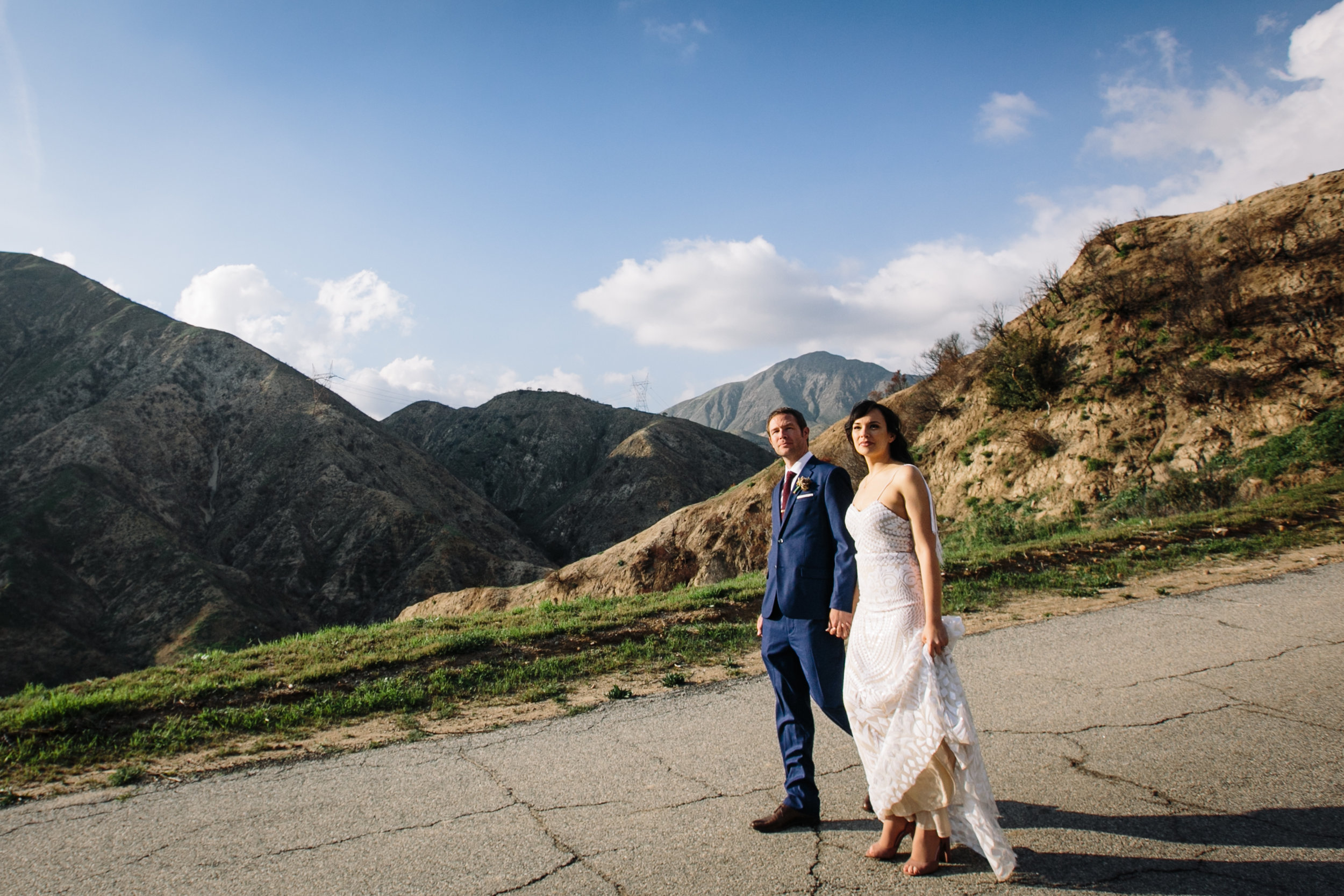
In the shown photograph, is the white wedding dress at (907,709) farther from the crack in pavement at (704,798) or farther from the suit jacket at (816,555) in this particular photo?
the crack in pavement at (704,798)

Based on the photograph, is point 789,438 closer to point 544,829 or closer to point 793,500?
point 793,500

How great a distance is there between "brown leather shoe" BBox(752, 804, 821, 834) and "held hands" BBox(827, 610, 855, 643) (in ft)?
3.26

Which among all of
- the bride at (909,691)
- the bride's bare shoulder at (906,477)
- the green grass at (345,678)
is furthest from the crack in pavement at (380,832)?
the bride's bare shoulder at (906,477)

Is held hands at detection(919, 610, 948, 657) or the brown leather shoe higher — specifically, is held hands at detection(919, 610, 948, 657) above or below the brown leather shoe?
above

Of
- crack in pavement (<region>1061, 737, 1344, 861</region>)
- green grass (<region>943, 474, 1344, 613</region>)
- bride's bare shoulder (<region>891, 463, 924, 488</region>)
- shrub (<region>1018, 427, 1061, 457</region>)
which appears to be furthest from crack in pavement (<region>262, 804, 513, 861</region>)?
shrub (<region>1018, 427, 1061, 457</region>)

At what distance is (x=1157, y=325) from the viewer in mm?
20766

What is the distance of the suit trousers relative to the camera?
369 centimetres

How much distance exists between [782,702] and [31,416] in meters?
69.2

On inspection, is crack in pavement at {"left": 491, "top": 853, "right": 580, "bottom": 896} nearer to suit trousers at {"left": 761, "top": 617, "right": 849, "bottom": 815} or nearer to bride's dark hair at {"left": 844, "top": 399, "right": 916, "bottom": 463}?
suit trousers at {"left": 761, "top": 617, "right": 849, "bottom": 815}

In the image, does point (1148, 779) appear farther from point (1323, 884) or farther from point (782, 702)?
point (782, 702)

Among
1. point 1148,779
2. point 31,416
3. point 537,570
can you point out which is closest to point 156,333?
point 31,416

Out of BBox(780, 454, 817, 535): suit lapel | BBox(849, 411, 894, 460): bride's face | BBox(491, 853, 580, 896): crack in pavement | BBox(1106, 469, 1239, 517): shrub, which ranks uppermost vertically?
BBox(849, 411, 894, 460): bride's face

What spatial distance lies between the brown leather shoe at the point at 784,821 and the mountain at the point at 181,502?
133ft

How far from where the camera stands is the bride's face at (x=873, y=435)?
364 cm
